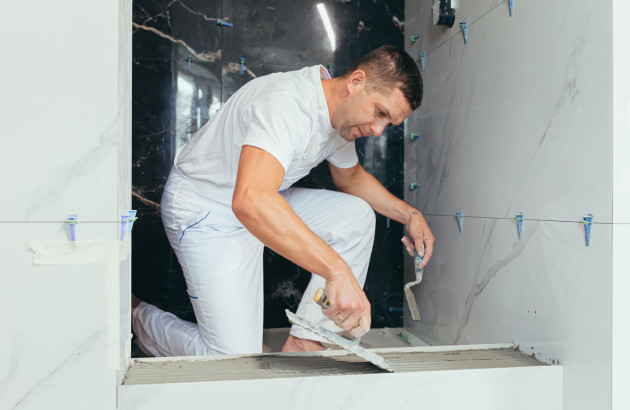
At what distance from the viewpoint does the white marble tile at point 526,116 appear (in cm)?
99

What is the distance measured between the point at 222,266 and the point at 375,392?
2.12 feet

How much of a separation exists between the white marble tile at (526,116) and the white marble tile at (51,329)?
868 millimetres

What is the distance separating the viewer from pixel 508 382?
1037mm

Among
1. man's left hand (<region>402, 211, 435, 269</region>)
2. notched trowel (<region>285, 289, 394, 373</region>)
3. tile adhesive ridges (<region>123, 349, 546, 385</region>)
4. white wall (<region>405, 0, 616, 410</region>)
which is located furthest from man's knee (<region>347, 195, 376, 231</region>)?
notched trowel (<region>285, 289, 394, 373</region>)

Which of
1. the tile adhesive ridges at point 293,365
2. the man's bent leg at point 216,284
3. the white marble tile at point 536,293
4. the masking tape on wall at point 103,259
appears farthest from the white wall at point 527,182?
the masking tape on wall at point 103,259

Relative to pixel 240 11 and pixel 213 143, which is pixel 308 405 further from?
pixel 240 11

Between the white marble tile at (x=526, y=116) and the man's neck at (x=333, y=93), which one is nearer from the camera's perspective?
the white marble tile at (x=526, y=116)

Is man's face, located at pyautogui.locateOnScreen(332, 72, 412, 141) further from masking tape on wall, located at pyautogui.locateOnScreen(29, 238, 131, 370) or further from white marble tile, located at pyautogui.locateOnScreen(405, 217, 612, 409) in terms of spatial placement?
masking tape on wall, located at pyautogui.locateOnScreen(29, 238, 131, 370)

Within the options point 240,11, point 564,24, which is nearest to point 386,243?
point 240,11

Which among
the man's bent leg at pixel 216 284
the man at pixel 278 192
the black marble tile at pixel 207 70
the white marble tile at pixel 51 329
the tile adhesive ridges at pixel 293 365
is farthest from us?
the black marble tile at pixel 207 70

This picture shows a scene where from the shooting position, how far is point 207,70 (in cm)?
194

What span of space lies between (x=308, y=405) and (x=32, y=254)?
0.53m

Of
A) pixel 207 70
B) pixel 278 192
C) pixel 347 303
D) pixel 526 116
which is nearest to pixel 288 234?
pixel 347 303
